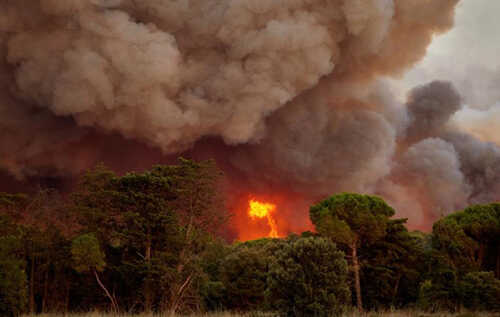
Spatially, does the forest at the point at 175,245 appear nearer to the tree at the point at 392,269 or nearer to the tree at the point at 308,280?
the tree at the point at 392,269

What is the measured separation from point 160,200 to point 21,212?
25.9 feet

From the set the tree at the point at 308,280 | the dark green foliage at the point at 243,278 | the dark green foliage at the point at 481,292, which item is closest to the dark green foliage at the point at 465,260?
the dark green foliage at the point at 481,292

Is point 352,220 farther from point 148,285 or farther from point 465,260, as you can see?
point 148,285

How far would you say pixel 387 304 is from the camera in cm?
2931

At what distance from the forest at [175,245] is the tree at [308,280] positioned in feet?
19.6

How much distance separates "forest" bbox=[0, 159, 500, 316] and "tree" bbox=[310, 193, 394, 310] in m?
0.08

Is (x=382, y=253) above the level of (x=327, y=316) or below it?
above

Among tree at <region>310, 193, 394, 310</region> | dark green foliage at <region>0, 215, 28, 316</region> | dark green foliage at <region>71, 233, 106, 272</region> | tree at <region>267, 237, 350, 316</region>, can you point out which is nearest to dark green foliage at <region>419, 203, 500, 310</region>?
tree at <region>310, 193, 394, 310</region>

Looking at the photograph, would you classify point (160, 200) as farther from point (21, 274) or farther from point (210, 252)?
point (21, 274)

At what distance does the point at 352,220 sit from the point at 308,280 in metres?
17.7

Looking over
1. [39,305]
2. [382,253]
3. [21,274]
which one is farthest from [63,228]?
[382,253]

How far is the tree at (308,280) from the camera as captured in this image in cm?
1181

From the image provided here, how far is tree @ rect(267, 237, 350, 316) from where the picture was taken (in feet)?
38.8

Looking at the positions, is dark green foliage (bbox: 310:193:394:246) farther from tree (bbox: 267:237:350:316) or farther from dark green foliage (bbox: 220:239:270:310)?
tree (bbox: 267:237:350:316)
